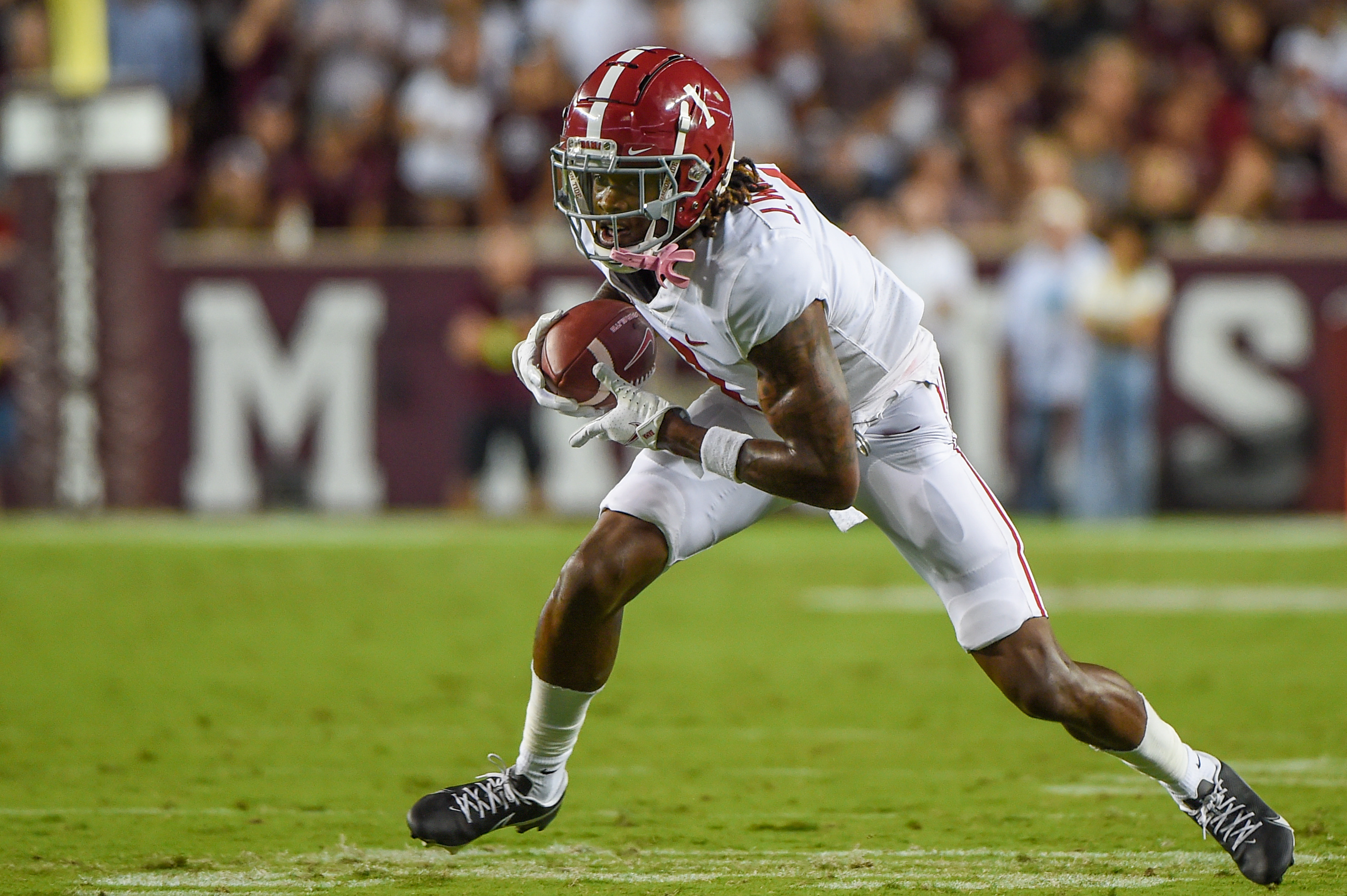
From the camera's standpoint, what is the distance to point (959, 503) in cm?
375

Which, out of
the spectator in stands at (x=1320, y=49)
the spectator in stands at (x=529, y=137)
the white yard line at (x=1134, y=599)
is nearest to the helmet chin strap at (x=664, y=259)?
the white yard line at (x=1134, y=599)

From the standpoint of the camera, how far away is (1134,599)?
7.76 metres

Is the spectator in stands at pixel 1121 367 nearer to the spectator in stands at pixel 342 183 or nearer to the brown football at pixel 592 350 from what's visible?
the spectator in stands at pixel 342 183

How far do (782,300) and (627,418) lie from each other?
17.1 inches

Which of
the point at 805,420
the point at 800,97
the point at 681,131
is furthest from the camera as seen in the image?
the point at 800,97

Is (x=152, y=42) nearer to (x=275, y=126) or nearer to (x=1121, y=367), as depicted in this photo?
(x=275, y=126)

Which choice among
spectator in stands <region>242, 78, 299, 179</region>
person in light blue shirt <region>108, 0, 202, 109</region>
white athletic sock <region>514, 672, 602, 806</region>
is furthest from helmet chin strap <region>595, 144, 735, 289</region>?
person in light blue shirt <region>108, 0, 202, 109</region>

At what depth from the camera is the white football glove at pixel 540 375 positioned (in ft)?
12.3

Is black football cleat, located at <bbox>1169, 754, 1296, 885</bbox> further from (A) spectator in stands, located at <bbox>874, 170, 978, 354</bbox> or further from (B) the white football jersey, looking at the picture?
(A) spectator in stands, located at <bbox>874, 170, 978, 354</bbox>

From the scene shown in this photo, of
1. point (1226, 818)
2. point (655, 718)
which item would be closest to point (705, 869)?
point (1226, 818)

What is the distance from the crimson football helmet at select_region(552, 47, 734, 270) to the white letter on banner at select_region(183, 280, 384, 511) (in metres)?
7.15

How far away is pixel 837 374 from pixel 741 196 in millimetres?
473

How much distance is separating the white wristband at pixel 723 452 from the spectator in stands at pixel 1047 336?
22.1 ft

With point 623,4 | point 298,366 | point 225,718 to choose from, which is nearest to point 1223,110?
point 623,4
